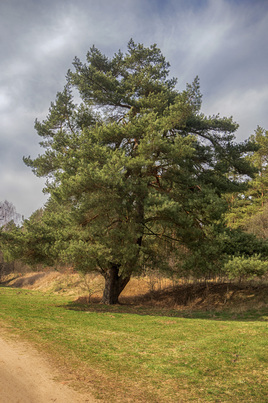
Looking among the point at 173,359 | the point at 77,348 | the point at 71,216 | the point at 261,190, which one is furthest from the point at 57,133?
the point at 261,190

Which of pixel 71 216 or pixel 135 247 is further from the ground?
pixel 71 216

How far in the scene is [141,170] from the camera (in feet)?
46.7

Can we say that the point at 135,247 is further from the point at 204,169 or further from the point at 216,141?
the point at 216,141

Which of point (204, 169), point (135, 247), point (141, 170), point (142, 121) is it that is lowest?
point (135, 247)

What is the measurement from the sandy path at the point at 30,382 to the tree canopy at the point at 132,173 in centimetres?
651

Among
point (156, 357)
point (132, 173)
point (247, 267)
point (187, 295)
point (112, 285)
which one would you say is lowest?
point (156, 357)

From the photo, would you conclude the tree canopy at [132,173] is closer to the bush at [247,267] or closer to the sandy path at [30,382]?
the bush at [247,267]

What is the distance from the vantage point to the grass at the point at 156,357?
4.95 metres

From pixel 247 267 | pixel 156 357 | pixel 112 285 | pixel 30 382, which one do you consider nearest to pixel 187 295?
pixel 112 285

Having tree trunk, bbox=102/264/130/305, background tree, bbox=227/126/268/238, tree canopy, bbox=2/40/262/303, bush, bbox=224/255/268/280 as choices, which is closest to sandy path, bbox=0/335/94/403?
tree canopy, bbox=2/40/262/303

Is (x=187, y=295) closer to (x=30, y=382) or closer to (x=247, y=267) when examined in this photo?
(x=247, y=267)

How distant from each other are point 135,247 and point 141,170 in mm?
3758

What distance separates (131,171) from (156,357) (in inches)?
383

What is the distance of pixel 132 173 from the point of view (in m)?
15.1
